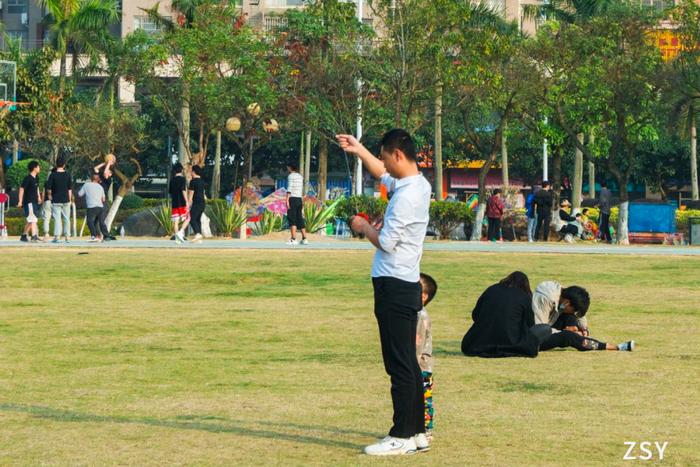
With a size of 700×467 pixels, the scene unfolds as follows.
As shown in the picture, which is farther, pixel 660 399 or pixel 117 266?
pixel 117 266

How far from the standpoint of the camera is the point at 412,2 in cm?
3831

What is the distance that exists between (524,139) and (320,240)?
36137mm

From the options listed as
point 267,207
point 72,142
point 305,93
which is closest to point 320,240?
point 267,207

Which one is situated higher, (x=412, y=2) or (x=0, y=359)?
(x=412, y=2)

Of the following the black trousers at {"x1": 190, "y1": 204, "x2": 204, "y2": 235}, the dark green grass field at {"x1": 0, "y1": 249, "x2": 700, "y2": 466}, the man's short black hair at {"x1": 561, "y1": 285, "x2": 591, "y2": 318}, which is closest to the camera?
the dark green grass field at {"x1": 0, "y1": 249, "x2": 700, "y2": 466}

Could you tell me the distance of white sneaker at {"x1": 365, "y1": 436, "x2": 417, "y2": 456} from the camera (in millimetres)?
7363

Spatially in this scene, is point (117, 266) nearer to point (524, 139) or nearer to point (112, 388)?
point (112, 388)

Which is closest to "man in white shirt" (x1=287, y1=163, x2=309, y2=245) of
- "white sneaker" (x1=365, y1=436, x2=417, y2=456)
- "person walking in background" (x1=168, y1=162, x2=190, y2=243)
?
"person walking in background" (x1=168, y1=162, x2=190, y2=243)

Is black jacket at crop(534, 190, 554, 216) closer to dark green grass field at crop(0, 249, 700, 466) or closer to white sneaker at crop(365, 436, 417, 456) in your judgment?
dark green grass field at crop(0, 249, 700, 466)

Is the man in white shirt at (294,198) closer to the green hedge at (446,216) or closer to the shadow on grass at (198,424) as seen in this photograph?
the green hedge at (446,216)

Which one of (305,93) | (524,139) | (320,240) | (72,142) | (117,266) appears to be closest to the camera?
(117,266)

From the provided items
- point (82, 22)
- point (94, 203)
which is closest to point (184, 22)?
point (82, 22)

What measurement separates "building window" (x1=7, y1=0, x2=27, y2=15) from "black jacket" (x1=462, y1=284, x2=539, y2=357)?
8116cm

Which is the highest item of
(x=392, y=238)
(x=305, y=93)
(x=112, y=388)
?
(x=305, y=93)
